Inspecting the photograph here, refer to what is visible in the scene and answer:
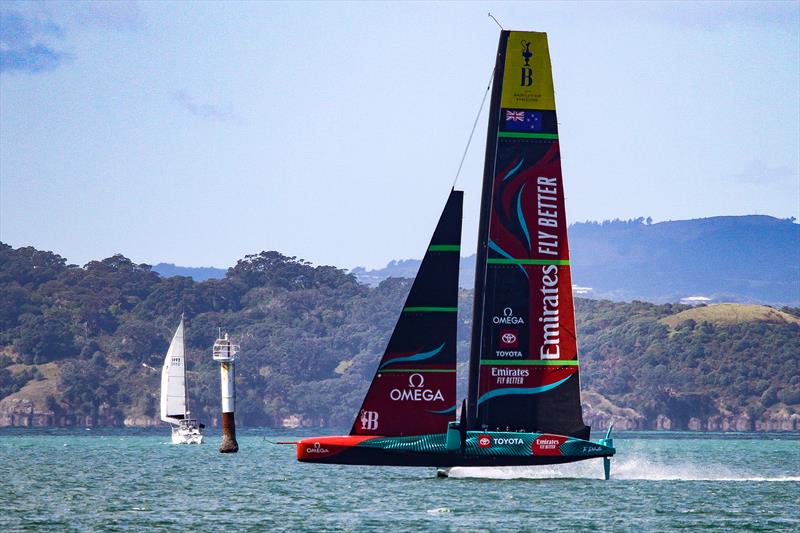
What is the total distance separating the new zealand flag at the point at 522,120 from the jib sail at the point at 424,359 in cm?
287

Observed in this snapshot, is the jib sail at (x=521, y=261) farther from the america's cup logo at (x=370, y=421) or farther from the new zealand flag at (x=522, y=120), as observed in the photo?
the america's cup logo at (x=370, y=421)

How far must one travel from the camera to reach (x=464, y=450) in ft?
174

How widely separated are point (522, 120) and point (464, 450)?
432 inches

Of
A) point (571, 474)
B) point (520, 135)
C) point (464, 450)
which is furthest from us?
point (571, 474)

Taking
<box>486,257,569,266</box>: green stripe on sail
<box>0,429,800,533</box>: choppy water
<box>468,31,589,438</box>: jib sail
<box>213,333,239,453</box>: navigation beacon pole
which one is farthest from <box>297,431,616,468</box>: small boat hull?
<box>213,333,239,453</box>: navigation beacon pole

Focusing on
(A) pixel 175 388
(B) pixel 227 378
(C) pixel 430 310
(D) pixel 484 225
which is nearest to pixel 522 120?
(D) pixel 484 225

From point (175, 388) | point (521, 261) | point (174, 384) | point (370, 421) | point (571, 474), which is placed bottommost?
point (571, 474)

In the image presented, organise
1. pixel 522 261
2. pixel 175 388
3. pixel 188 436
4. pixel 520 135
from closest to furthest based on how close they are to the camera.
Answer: pixel 522 261 < pixel 520 135 < pixel 188 436 < pixel 175 388

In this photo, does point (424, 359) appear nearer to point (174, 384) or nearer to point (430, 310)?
point (430, 310)

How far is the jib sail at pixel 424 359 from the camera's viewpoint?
5350 cm

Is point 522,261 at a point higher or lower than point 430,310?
higher

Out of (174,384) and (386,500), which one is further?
A: (174,384)

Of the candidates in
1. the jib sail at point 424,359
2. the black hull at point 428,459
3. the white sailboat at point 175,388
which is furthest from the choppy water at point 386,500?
the white sailboat at point 175,388

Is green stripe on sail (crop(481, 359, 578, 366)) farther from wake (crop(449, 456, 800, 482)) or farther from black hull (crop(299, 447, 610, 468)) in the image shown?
wake (crop(449, 456, 800, 482))
